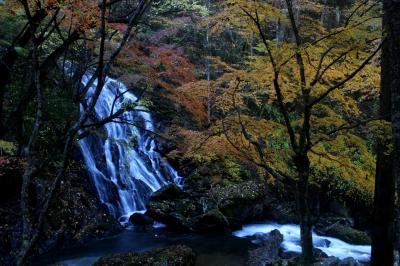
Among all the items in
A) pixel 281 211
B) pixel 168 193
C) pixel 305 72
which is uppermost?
pixel 305 72

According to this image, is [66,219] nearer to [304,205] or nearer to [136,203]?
[136,203]

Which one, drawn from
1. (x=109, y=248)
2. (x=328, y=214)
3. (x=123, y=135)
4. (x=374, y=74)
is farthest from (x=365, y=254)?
(x=123, y=135)

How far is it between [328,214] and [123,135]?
9.56 metres

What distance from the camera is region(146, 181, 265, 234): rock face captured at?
13.7 meters

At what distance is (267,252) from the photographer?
10.8 metres

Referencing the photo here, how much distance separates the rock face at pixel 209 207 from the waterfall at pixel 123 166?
1141 mm

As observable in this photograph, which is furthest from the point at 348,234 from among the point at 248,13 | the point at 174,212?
the point at 248,13

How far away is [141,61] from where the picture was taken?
10.0 meters

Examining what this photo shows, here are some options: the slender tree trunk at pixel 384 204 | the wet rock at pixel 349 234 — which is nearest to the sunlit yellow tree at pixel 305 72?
the slender tree trunk at pixel 384 204

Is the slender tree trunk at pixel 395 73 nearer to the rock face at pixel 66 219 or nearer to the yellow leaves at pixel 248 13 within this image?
the yellow leaves at pixel 248 13

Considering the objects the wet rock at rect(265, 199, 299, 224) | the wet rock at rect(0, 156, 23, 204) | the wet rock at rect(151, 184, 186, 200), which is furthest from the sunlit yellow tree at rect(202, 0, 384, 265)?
the wet rock at rect(265, 199, 299, 224)

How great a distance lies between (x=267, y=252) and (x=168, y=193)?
542 centimetres

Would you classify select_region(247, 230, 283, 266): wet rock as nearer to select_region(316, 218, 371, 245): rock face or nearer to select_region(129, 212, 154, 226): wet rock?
select_region(316, 218, 371, 245): rock face

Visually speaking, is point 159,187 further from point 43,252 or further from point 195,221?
point 43,252
